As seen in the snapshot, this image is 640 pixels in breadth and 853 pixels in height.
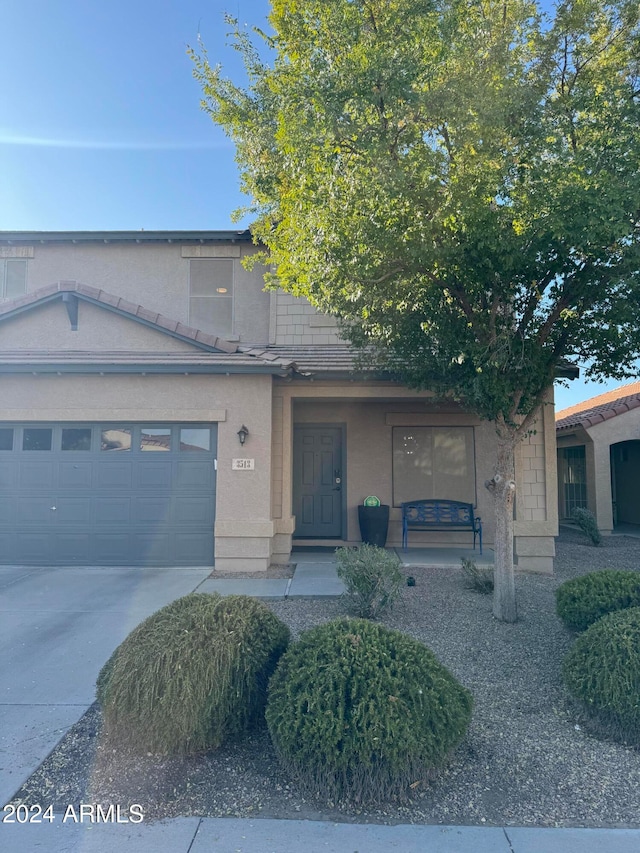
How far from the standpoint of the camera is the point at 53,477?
9180 millimetres

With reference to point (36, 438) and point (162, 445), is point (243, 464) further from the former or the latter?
point (36, 438)

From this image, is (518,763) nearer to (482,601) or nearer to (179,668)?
(179,668)

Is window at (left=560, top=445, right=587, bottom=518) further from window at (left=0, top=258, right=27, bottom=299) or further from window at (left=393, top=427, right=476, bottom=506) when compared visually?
window at (left=0, top=258, right=27, bottom=299)

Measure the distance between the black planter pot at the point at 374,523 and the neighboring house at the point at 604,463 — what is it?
716 centimetres

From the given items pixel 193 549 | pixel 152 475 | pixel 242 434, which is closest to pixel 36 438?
pixel 152 475

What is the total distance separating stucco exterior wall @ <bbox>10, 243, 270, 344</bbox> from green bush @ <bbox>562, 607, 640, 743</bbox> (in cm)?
927

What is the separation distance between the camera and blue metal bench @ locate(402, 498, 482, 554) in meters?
10.6

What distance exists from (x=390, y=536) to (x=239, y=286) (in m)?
6.27

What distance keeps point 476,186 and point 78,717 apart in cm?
584

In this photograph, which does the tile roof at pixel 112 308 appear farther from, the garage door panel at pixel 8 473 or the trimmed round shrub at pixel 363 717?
the trimmed round shrub at pixel 363 717

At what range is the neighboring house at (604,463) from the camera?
575 inches

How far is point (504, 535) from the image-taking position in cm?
653

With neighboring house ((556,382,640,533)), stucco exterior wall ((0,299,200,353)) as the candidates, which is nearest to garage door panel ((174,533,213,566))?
stucco exterior wall ((0,299,200,353))

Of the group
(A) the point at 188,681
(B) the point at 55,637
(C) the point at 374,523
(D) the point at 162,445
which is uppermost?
(D) the point at 162,445
